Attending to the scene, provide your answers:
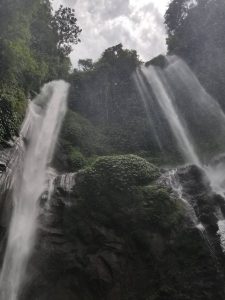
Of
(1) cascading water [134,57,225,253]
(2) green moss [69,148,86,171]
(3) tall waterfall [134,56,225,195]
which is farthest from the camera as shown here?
(1) cascading water [134,57,225,253]

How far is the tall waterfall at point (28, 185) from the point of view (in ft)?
46.8

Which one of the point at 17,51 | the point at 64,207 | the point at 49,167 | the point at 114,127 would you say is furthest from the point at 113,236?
the point at 114,127

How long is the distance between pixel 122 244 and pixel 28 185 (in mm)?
5756

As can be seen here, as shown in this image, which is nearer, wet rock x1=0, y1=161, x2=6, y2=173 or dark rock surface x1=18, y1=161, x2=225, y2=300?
dark rock surface x1=18, y1=161, x2=225, y2=300

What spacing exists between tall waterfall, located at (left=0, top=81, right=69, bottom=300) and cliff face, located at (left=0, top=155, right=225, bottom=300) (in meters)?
0.42

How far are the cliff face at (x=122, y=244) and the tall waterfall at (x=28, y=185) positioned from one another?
421mm

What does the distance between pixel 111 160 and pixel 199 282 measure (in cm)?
659

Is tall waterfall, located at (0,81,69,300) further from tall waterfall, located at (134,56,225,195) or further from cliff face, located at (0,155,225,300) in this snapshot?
tall waterfall, located at (134,56,225,195)

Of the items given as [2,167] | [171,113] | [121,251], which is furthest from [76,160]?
[171,113]

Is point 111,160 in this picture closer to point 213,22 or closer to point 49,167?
point 49,167

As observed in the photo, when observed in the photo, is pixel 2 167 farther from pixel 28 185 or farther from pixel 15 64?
pixel 15 64

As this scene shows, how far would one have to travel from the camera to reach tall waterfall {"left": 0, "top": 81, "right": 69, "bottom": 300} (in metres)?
14.2

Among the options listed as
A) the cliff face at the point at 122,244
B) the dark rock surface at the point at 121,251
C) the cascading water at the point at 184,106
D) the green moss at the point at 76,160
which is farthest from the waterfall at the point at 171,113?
the dark rock surface at the point at 121,251

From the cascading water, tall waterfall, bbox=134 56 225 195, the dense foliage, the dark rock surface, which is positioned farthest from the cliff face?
tall waterfall, bbox=134 56 225 195
